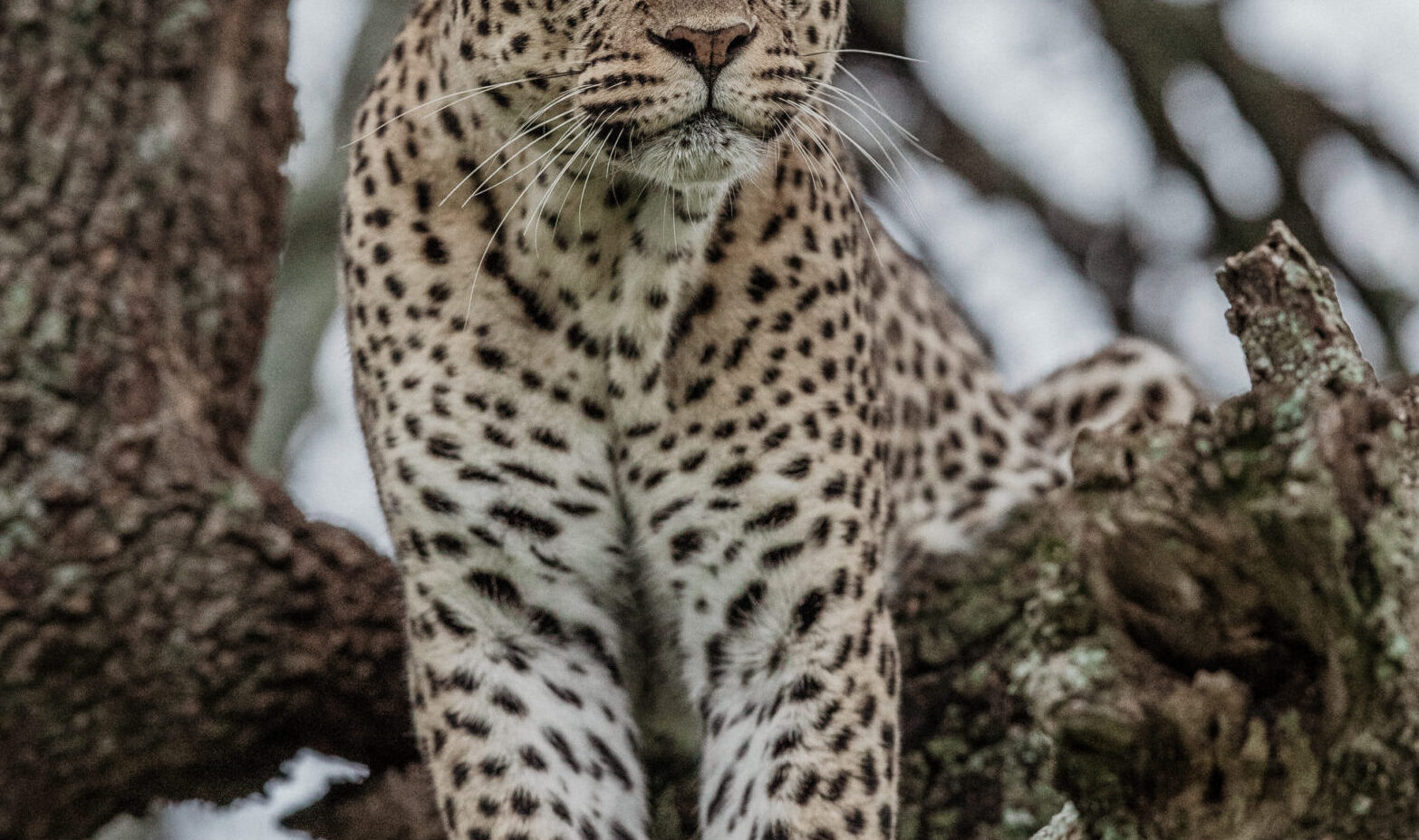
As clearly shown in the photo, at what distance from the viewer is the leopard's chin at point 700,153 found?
480cm

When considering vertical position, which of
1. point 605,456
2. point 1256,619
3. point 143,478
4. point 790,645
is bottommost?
point 143,478

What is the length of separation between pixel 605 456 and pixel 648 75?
139 centimetres

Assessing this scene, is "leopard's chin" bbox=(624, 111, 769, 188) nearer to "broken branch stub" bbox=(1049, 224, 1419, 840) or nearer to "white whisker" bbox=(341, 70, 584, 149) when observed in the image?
"white whisker" bbox=(341, 70, 584, 149)

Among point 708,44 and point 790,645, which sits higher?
point 708,44

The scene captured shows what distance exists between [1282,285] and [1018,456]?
446 centimetres

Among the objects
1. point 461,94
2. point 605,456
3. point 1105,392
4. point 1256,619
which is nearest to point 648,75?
point 461,94

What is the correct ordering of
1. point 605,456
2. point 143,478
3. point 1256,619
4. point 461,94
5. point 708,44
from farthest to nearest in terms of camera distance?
point 143,478 → point 605,456 → point 461,94 → point 708,44 → point 1256,619

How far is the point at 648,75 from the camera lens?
474 cm

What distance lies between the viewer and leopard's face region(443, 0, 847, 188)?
4707 mm

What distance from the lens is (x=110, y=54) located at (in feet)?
21.6

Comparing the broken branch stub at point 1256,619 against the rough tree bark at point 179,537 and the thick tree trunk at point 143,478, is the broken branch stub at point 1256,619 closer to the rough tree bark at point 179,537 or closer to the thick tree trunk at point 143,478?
the rough tree bark at point 179,537

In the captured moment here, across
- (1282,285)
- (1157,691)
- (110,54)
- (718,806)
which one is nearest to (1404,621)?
(1157,691)

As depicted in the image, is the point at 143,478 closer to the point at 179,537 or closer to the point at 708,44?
the point at 179,537

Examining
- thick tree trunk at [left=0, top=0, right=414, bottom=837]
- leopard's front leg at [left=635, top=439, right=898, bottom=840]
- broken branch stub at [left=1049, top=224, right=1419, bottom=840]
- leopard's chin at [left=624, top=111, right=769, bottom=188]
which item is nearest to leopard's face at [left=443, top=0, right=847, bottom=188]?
leopard's chin at [left=624, top=111, right=769, bottom=188]
